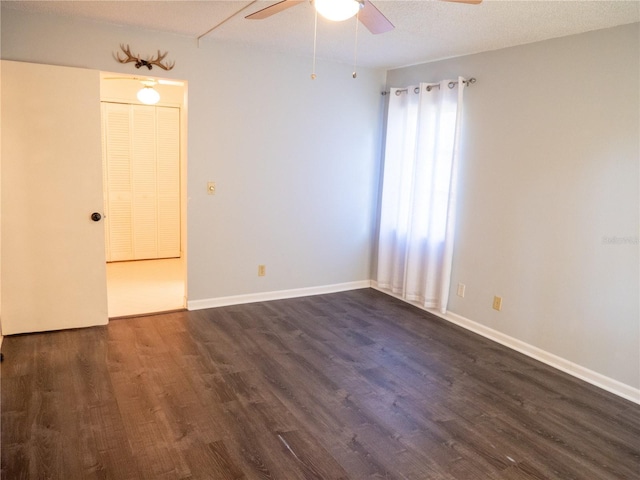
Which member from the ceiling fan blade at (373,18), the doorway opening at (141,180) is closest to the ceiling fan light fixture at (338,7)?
the ceiling fan blade at (373,18)

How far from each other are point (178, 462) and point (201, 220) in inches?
94.3

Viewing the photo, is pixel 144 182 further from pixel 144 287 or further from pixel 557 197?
pixel 557 197

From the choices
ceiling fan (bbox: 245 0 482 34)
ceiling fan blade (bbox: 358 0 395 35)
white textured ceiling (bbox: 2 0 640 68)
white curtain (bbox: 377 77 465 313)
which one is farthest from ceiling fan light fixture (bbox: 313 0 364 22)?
white curtain (bbox: 377 77 465 313)

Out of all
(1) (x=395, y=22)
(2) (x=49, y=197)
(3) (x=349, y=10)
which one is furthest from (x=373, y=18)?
(2) (x=49, y=197)

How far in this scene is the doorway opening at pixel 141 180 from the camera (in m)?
5.58

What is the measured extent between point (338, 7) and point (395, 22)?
1.19 m

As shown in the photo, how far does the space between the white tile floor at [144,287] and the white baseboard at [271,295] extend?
0.22m

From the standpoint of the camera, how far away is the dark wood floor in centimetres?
216

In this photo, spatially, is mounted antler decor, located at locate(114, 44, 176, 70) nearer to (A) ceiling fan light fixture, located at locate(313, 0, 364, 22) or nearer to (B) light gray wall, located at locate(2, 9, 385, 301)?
(B) light gray wall, located at locate(2, 9, 385, 301)

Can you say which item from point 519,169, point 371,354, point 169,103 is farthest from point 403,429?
point 169,103

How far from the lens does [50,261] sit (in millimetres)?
3482

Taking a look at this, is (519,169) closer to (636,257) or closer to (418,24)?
(636,257)

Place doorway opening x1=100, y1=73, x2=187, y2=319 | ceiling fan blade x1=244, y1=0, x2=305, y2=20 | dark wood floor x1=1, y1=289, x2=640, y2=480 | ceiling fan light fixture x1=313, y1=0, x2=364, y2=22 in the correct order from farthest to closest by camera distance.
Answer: doorway opening x1=100, y1=73, x2=187, y2=319 < ceiling fan blade x1=244, y1=0, x2=305, y2=20 < dark wood floor x1=1, y1=289, x2=640, y2=480 < ceiling fan light fixture x1=313, y1=0, x2=364, y2=22

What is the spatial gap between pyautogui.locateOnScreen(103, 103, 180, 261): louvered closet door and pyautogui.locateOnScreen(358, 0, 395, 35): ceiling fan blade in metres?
4.16
